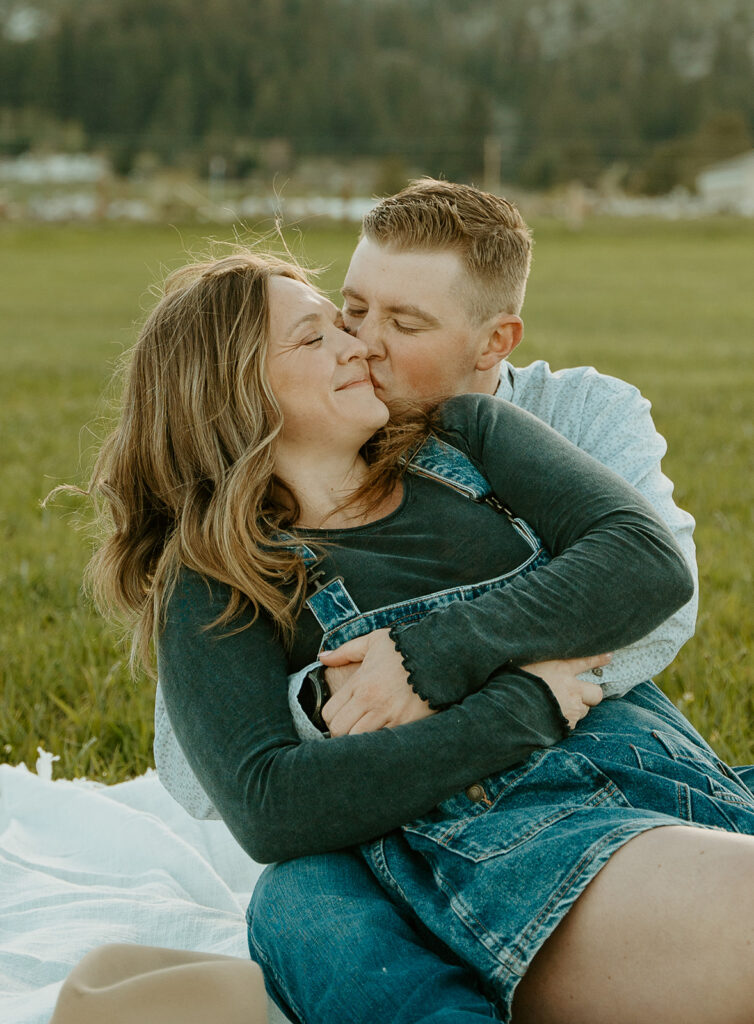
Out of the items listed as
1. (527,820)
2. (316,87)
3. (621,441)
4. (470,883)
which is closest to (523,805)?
(527,820)

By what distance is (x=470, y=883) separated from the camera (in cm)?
205

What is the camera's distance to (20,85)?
352 ft

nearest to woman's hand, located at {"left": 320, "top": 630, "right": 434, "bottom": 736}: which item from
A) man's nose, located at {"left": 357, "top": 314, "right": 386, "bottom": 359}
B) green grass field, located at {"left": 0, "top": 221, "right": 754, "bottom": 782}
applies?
man's nose, located at {"left": 357, "top": 314, "right": 386, "bottom": 359}

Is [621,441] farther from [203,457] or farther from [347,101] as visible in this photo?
[347,101]

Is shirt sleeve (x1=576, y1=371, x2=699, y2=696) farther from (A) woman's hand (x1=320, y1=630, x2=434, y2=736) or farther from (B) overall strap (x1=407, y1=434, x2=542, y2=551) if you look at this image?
(A) woman's hand (x1=320, y1=630, x2=434, y2=736)

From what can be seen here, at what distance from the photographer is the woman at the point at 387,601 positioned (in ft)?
6.82

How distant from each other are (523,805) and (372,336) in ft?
4.35

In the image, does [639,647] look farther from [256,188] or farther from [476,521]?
[256,188]

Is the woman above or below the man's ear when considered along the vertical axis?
below

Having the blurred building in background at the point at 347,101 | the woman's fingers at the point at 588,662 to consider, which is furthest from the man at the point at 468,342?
the blurred building in background at the point at 347,101

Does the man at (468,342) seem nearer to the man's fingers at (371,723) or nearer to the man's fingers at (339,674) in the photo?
the man's fingers at (339,674)

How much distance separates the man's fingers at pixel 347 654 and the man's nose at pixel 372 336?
37.9 inches

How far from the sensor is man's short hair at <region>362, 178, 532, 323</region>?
3.07m

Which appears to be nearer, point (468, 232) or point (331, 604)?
point (331, 604)
